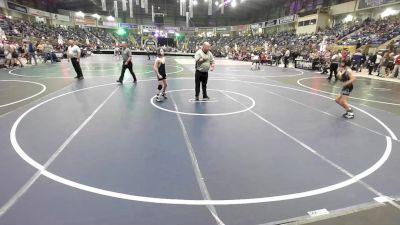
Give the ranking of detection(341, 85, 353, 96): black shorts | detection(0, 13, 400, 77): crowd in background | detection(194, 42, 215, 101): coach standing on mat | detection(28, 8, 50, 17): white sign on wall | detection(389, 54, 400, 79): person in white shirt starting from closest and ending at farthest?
detection(341, 85, 353, 96): black shorts
detection(194, 42, 215, 101): coach standing on mat
detection(389, 54, 400, 79): person in white shirt
detection(0, 13, 400, 77): crowd in background
detection(28, 8, 50, 17): white sign on wall

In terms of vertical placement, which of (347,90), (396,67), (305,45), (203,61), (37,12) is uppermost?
(37,12)

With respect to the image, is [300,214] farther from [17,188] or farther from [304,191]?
[17,188]

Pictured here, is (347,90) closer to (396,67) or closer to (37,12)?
(396,67)

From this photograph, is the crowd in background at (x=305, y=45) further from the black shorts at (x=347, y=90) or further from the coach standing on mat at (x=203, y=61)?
the coach standing on mat at (x=203, y=61)

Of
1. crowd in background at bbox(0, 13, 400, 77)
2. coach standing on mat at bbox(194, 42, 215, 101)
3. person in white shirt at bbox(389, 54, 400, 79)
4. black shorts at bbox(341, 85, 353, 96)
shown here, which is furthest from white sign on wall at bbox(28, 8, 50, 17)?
black shorts at bbox(341, 85, 353, 96)

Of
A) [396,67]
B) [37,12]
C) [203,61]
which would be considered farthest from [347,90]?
[37,12]

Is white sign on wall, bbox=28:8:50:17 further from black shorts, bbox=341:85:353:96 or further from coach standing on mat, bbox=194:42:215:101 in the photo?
black shorts, bbox=341:85:353:96

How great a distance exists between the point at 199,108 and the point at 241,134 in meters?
2.12

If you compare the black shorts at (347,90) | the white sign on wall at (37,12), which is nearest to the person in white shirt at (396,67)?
the black shorts at (347,90)

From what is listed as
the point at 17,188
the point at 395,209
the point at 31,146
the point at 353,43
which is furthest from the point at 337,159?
the point at 353,43

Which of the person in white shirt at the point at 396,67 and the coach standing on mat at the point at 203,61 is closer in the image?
the coach standing on mat at the point at 203,61

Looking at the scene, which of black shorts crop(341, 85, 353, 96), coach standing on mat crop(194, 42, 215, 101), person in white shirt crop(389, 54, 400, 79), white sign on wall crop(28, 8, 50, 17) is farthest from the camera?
white sign on wall crop(28, 8, 50, 17)

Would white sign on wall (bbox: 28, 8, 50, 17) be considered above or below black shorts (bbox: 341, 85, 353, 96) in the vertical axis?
above

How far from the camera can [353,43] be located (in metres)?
26.5
